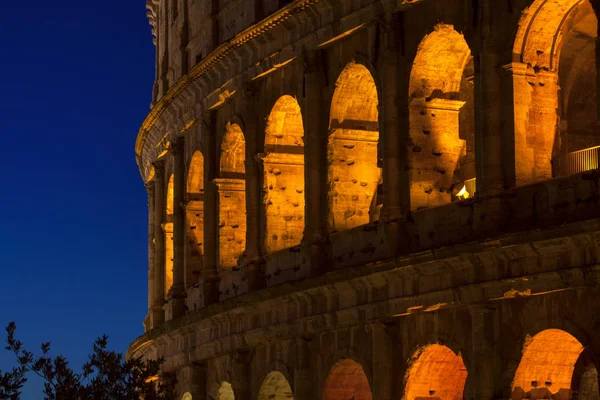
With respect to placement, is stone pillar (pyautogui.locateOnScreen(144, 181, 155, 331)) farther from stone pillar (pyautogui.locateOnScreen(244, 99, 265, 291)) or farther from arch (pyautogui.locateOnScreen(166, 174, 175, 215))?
stone pillar (pyautogui.locateOnScreen(244, 99, 265, 291))

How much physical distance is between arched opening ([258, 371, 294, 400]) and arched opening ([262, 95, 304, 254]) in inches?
81.6

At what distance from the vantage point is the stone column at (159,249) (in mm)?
33000

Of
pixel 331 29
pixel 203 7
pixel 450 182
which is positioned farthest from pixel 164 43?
pixel 450 182

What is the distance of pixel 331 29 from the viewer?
24312 millimetres

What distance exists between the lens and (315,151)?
24719mm

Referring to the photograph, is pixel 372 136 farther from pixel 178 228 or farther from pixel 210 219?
pixel 178 228

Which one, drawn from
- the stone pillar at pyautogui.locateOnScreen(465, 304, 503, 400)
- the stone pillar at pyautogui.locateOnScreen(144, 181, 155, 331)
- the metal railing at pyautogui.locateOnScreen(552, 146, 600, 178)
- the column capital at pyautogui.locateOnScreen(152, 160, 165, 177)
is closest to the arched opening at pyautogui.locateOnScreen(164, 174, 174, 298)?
the column capital at pyautogui.locateOnScreen(152, 160, 165, 177)

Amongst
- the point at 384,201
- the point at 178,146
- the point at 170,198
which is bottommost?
the point at 384,201

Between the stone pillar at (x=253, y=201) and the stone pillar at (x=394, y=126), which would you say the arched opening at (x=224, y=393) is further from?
the stone pillar at (x=394, y=126)

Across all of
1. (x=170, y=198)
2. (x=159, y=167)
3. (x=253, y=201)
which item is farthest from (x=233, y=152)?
(x=159, y=167)

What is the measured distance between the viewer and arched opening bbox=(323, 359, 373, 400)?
2394 centimetres

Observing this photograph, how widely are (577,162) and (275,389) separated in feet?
24.3

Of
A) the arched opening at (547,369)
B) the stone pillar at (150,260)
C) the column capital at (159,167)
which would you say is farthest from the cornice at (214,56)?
the arched opening at (547,369)

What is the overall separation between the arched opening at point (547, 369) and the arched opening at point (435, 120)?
3.21 meters
